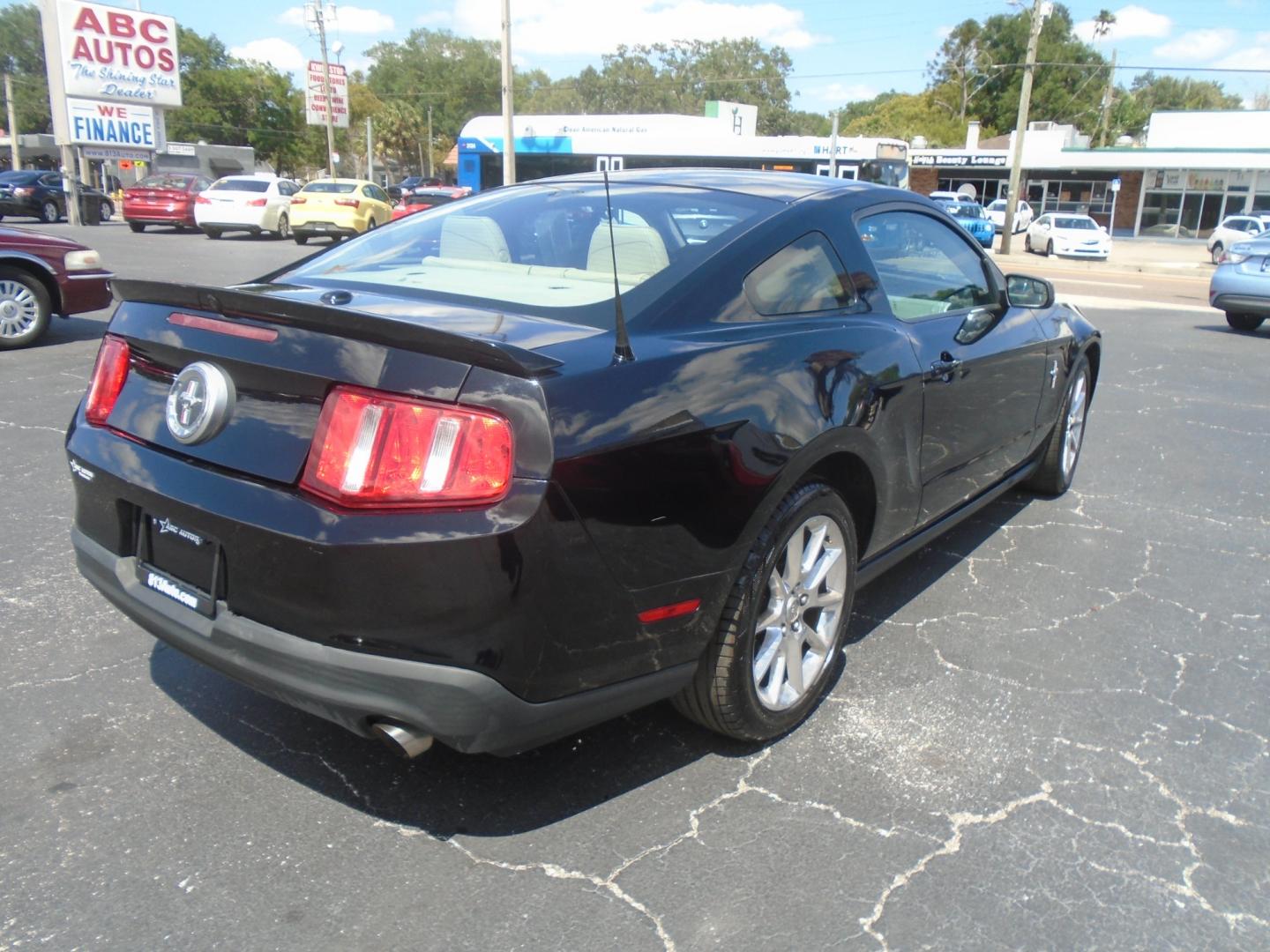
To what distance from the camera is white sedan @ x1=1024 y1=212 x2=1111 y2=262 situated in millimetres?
30297

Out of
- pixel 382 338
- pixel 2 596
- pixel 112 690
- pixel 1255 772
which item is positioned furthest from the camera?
pixel 2 596

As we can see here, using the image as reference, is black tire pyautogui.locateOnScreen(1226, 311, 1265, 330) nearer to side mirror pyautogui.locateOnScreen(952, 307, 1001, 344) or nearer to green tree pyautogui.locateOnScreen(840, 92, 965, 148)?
side mirror pyautogui.locateOnScreen(952, 307, 1001, 344)

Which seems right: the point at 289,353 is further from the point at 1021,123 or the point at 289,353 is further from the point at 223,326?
the point at 1021,123

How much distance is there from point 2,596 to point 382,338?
2515 millimetres

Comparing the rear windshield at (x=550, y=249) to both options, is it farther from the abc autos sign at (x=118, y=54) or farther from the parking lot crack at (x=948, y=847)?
the abc autos sign at (x=118, y=54)

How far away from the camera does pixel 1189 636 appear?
379cm

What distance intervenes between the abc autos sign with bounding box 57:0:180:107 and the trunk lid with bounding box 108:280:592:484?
30.1 metres

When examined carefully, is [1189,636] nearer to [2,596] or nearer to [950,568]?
[950,568]

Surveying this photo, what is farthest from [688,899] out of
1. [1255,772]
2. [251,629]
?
[1255,772]

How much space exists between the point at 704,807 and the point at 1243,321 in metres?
13.4

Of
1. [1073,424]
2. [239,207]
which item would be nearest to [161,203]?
[239,207]

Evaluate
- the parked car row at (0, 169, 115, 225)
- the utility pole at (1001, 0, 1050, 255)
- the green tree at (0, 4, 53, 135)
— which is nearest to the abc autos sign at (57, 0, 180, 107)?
the parked car row at (0, 169, 115, 225)

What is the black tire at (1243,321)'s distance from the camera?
13.0m

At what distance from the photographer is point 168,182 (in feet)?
87.6
